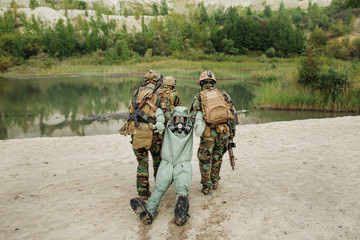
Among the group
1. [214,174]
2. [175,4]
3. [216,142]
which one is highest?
[175,4]

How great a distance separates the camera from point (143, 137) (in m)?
3.70

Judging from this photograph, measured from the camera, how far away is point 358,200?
361 cm

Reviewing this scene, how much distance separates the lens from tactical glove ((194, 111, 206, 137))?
12.2 feet

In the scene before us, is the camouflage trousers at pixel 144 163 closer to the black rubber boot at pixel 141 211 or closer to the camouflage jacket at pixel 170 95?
the camouflage jacket at pixel 170 95

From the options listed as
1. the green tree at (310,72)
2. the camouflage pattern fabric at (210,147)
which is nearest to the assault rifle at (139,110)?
the camouflage pattern fabric at (210,147)

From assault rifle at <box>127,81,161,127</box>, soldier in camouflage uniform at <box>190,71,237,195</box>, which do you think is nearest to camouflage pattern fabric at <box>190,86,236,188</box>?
soldier in camouflage uniform at <box>190,71,237,195</box>

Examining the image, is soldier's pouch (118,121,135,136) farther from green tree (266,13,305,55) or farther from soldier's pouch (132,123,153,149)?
green tree (266,13,305,55)

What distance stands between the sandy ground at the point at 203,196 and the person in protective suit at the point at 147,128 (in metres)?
Answer: 0.50

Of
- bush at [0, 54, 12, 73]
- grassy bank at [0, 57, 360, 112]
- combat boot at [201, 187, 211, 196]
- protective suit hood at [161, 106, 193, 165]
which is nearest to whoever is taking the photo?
protective suit hood at [161, 106, 193, 165]

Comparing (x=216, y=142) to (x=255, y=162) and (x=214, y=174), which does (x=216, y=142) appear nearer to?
(x=214, y=174)

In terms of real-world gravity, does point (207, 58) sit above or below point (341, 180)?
above

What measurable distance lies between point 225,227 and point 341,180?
2.38 m

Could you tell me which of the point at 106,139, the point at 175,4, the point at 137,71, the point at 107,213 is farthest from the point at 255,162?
the point at 175,4

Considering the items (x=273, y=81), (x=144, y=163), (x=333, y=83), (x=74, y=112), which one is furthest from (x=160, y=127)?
(x=273, y=81)
